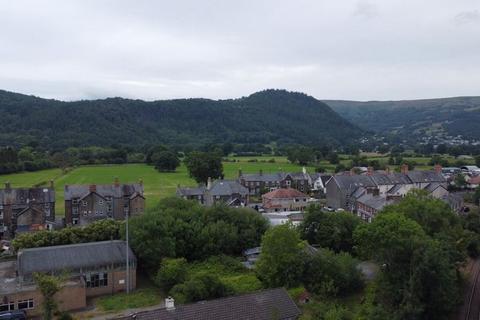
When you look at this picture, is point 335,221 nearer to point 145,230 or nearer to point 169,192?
point 145,230

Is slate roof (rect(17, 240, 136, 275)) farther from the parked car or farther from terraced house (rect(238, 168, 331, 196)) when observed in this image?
terraced house (rect(238, 168, 331, 196))

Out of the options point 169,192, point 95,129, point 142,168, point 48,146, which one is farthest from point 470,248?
point 95,129

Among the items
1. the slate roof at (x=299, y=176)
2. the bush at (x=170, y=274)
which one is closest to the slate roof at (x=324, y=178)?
the slate roof at (x=299, y=176)

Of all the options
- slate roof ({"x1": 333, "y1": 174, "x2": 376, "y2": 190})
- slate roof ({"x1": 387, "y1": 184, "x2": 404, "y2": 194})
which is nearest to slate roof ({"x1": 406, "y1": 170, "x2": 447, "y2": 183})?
slate roof ({"x1": 387, "y1": 184, "x2": 404, "y2": 194})

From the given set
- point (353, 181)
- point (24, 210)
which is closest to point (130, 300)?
point (24, 210)

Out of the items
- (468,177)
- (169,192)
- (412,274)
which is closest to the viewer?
(412,274)

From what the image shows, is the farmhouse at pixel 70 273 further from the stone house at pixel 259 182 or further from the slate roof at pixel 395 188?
the stone house at pixel 259 182
